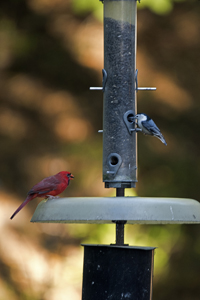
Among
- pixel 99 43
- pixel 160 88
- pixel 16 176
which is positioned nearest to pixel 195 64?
pixel 160 88

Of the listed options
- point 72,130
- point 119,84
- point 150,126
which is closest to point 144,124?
point 150,126

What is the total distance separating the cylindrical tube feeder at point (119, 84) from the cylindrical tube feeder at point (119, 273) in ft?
2.12

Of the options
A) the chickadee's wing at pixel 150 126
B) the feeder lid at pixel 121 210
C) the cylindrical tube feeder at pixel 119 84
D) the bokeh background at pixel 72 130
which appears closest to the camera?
the feeder lid at pixel 121 210

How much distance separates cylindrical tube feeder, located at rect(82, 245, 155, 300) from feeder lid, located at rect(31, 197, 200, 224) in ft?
1.23

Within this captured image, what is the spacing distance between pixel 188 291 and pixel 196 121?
1953 millimetres

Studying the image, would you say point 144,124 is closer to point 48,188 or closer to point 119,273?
point 48,188

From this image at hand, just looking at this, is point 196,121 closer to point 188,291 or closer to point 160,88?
point 160,88

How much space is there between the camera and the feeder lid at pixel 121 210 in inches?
150

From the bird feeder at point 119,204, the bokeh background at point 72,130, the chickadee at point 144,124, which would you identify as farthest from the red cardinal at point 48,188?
the bokeh background at point 72,130

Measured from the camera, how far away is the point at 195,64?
26.6 ft

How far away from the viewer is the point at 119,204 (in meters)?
3.87

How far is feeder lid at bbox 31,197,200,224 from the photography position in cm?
382

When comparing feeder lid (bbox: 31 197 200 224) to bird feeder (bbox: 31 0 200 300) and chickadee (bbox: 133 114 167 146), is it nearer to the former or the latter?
bird feeder (bbox: 31 0 200 300)

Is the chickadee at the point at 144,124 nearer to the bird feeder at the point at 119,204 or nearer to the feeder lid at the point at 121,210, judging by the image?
the bird feeder at the point at 119,204
